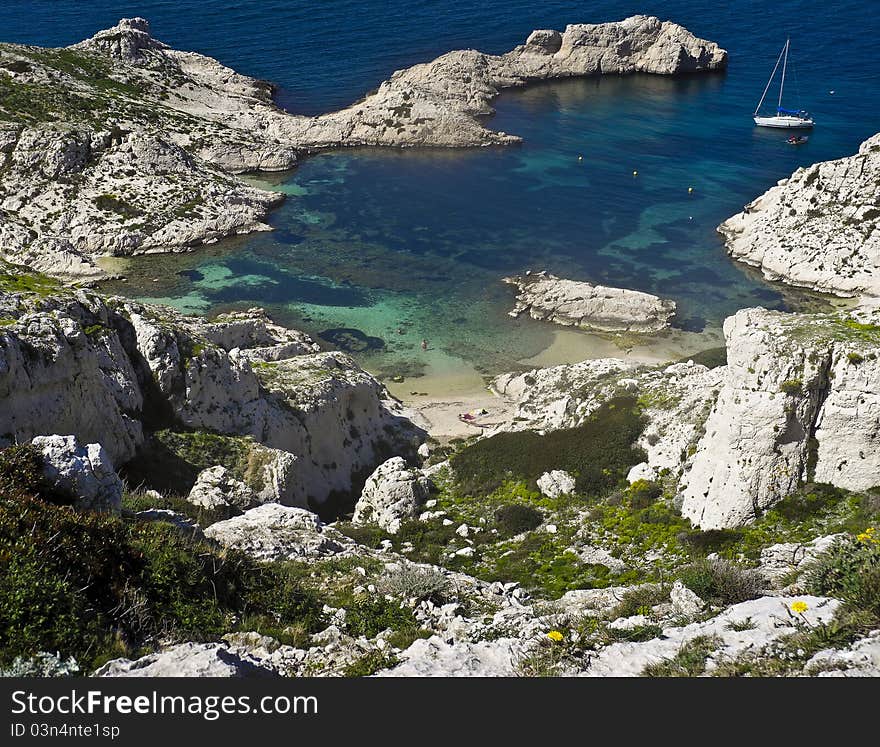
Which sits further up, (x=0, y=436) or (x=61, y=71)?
(x=61, y=71)

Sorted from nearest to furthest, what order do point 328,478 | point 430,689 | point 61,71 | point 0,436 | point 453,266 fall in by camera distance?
point 430,689, point 0,436, point 328,478, point 453,266, point 61,71

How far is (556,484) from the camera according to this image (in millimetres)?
37500

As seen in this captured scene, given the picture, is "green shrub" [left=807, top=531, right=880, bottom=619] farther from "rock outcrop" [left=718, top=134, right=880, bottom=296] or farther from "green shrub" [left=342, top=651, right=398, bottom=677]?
"rock outcrop" [left=718, top=134, right=880, bottom=296]

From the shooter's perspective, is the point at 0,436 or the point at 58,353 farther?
the point at 58,353

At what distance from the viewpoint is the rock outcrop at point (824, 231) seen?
236 ft

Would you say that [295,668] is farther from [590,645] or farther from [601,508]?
[601,508]

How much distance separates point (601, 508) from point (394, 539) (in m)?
9.90

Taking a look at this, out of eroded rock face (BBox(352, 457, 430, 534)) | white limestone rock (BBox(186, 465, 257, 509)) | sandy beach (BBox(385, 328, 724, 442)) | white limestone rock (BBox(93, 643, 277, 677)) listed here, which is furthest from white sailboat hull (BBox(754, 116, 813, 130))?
white limestone rock (BBox(93, 643, 277, 677))

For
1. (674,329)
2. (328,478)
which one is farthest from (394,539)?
(674,329)

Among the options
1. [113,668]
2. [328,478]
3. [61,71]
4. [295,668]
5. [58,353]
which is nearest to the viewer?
[113,668]

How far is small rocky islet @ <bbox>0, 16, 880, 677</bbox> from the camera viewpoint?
15102 mm

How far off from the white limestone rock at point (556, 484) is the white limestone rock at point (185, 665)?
2483cm

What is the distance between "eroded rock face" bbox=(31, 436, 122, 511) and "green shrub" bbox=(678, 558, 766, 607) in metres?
15.7

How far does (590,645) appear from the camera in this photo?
1608cm
